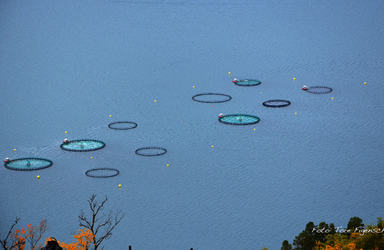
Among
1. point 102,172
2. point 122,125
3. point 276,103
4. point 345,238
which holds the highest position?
point 276,103

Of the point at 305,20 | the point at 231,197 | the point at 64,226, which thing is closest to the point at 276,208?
the point at 231,197

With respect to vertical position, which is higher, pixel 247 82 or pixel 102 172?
pixel 247 82

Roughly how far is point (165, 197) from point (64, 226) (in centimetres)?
541

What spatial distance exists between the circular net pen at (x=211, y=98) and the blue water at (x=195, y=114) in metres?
0.63

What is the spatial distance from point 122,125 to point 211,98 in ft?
23.7

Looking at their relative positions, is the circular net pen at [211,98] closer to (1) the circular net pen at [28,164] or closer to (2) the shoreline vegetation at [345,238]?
(1) the circular net pen at [28,164]

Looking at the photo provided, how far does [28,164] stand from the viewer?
36.8 metres

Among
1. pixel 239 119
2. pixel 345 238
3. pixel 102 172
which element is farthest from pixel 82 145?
pixel 345 238

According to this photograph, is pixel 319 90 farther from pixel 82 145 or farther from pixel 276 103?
pixel 82 145

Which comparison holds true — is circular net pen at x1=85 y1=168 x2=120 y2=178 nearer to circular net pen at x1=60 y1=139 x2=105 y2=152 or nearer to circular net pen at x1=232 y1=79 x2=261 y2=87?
circular net pen at x1=60 y1=139 x2=105 y2=152

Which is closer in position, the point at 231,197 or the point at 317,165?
the point at 231,197

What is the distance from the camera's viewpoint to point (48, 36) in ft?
185

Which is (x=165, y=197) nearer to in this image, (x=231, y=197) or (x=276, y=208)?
(x=231, y=197)

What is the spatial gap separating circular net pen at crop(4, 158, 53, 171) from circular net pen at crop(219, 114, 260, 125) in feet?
37.7
